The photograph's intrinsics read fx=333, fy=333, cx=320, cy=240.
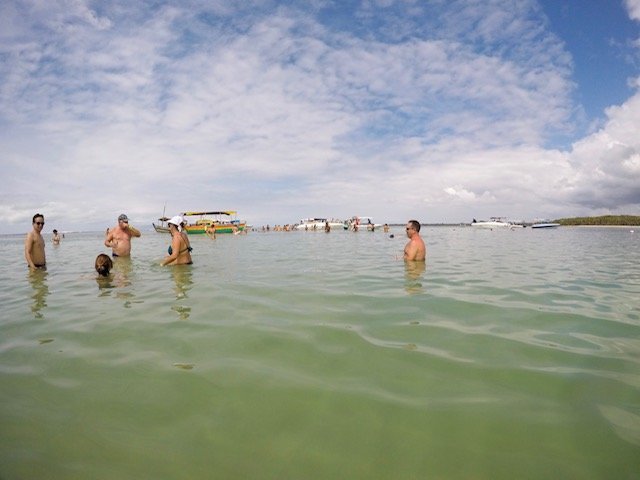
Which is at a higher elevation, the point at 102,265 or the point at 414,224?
the point at 414,224

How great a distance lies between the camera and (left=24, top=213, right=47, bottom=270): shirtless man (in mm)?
10727

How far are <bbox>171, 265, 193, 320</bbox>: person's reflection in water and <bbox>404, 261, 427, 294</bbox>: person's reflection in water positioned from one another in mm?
4635

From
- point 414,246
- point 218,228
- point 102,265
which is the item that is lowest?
point 102,265

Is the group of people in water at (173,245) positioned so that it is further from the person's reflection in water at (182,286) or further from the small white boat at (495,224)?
the small white boat at (495,224)

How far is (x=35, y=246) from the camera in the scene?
451 inches

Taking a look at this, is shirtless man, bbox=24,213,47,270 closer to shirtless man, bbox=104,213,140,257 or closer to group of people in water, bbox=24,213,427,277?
group of people in water, bbox=24,213,427,277

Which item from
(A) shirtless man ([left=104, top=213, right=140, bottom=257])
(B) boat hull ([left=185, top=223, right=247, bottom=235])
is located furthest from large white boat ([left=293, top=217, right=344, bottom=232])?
(A) shirtless man ([left=104, top=213, right=140, bottom=257])

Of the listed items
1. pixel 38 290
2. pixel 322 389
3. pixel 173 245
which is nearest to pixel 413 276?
pixel 322 389

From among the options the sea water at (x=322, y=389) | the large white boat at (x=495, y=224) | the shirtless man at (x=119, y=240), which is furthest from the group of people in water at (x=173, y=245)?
the large white boat at (x=495, y=224)

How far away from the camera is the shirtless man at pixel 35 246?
10.7 m

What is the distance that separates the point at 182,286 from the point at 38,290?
11.6 ft

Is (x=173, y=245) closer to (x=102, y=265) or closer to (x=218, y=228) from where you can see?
(x=102, y=265)

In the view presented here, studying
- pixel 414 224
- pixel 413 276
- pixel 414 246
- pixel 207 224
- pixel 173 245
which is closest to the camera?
pixel 413 276

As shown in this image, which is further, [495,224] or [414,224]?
[495,224]
